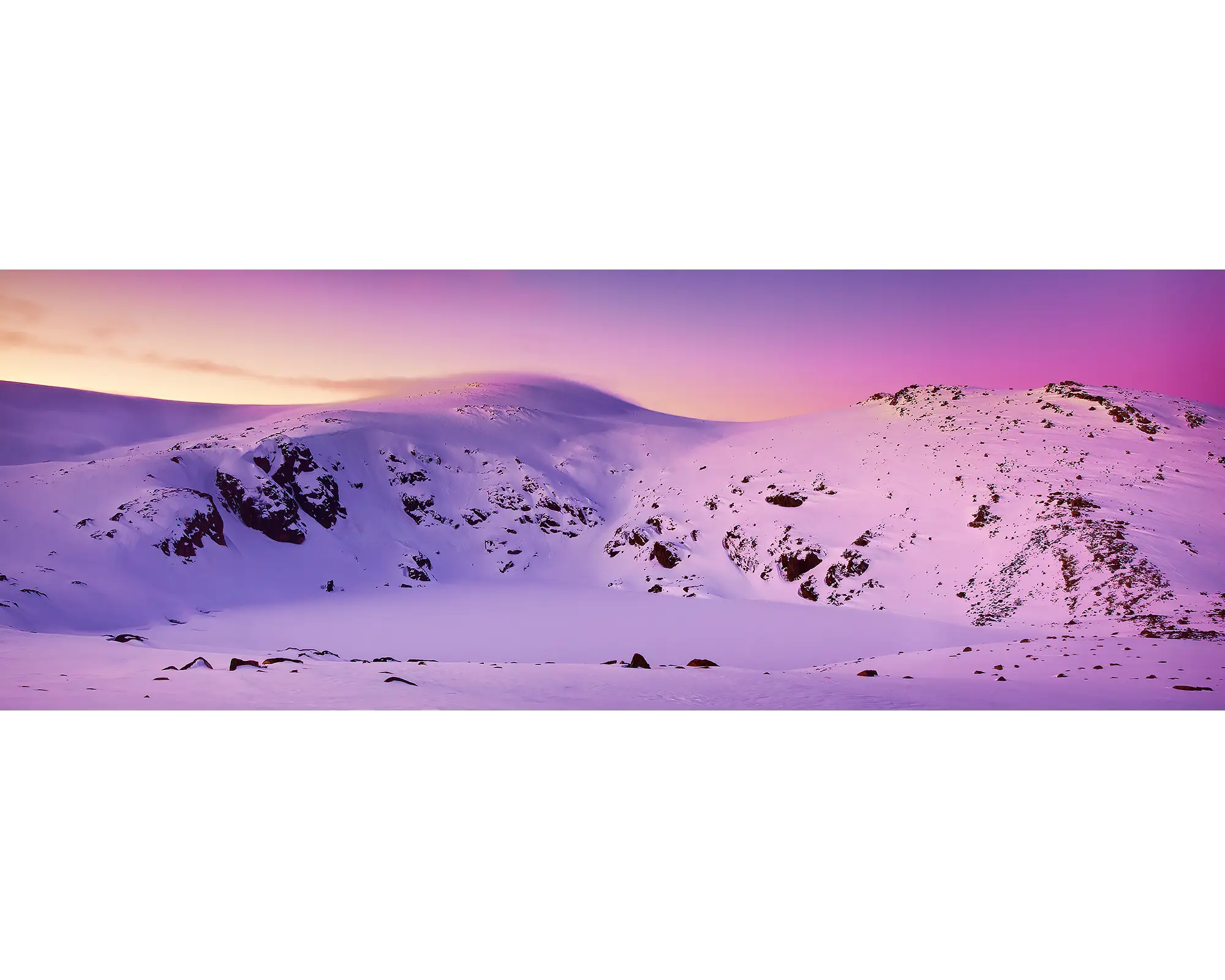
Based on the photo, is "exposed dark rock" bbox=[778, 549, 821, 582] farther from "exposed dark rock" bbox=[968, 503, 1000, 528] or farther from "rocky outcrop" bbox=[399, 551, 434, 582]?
"rocky outcrop" bbox=[399, 551, 434, 582]

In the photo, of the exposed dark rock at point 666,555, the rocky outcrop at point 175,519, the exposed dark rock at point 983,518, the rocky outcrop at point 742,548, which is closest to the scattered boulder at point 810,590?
the rocky outcrop at point 742,548

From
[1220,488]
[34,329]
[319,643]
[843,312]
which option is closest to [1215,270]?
[1220,488]

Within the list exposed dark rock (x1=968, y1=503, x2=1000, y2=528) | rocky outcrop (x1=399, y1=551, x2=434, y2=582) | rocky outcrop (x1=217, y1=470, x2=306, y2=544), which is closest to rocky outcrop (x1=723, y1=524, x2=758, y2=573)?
exposed dark rock (x1=968, y1=503, x2=1000, y2=528)

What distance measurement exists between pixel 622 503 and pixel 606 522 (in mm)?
674

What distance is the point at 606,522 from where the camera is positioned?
18094mm

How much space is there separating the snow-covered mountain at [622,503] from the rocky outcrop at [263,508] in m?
0.05

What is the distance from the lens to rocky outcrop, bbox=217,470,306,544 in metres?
15.3

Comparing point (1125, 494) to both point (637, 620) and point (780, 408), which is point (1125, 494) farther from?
point (637, 620)

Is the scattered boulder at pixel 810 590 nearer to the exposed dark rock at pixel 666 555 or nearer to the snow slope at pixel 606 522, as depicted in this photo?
the snow slope at pixel 606 522

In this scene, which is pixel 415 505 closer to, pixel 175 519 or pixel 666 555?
pixel 175 519

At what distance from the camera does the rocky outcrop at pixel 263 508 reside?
15258 millimetres

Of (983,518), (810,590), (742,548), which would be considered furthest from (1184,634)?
(742,548)

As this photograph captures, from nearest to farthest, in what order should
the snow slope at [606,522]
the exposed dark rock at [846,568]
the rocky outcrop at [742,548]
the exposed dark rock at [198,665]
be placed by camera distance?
the exposed dark rock at [198,665] → the snow slope at [606,522] → the exposed dark rock at [846,568] → the rocky outcrop at [742,548]

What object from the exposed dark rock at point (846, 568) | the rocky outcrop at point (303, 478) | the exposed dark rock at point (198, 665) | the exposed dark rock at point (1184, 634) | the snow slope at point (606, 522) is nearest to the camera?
the exposed dark rock at point (198, 665)
